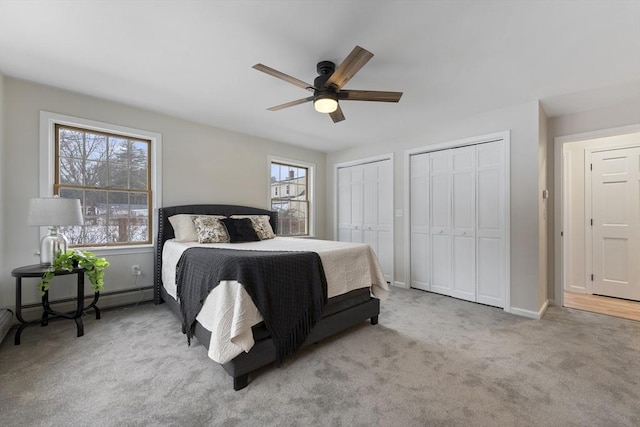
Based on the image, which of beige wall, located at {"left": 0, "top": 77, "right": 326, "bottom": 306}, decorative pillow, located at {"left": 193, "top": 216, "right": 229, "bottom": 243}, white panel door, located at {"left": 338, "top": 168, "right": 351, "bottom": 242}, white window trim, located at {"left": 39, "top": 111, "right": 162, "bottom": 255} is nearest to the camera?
beige wall, located at {"left": 0, "top": 77, "right": 326, "bottom": 306}

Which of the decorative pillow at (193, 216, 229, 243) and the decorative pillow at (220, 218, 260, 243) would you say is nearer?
the decorative pillow at (193, 216, 229, 243)

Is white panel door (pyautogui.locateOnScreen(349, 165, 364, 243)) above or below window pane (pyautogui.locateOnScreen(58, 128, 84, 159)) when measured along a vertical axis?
below

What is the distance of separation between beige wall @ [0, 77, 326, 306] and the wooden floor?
425cm

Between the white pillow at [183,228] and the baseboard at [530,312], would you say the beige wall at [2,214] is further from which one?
the baseboard at [530,312]

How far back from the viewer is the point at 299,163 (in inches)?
204

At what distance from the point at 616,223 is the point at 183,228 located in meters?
5.75

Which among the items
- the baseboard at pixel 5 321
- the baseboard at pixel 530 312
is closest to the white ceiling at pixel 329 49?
the baseboard at pixel 5 321

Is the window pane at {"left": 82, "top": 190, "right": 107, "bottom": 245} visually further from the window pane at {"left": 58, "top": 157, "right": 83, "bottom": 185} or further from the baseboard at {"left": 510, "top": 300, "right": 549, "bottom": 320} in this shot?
the baseboard at {"left": 510, "top": 300, "right": 549, "bottom": 320}

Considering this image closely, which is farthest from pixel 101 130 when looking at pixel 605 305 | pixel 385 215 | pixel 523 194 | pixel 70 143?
pixel 605 305

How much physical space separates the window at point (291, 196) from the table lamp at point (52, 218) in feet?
9.12

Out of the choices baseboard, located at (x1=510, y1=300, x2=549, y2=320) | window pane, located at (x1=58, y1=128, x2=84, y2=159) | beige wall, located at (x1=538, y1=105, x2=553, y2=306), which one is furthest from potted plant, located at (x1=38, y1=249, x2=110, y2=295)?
beige wall, located at (x1=538, y1=105, x2=553, y2=306)

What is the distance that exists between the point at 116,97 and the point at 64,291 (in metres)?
2.22

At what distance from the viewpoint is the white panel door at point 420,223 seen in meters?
4.07

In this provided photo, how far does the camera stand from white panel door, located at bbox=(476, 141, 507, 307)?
3.31 metres
